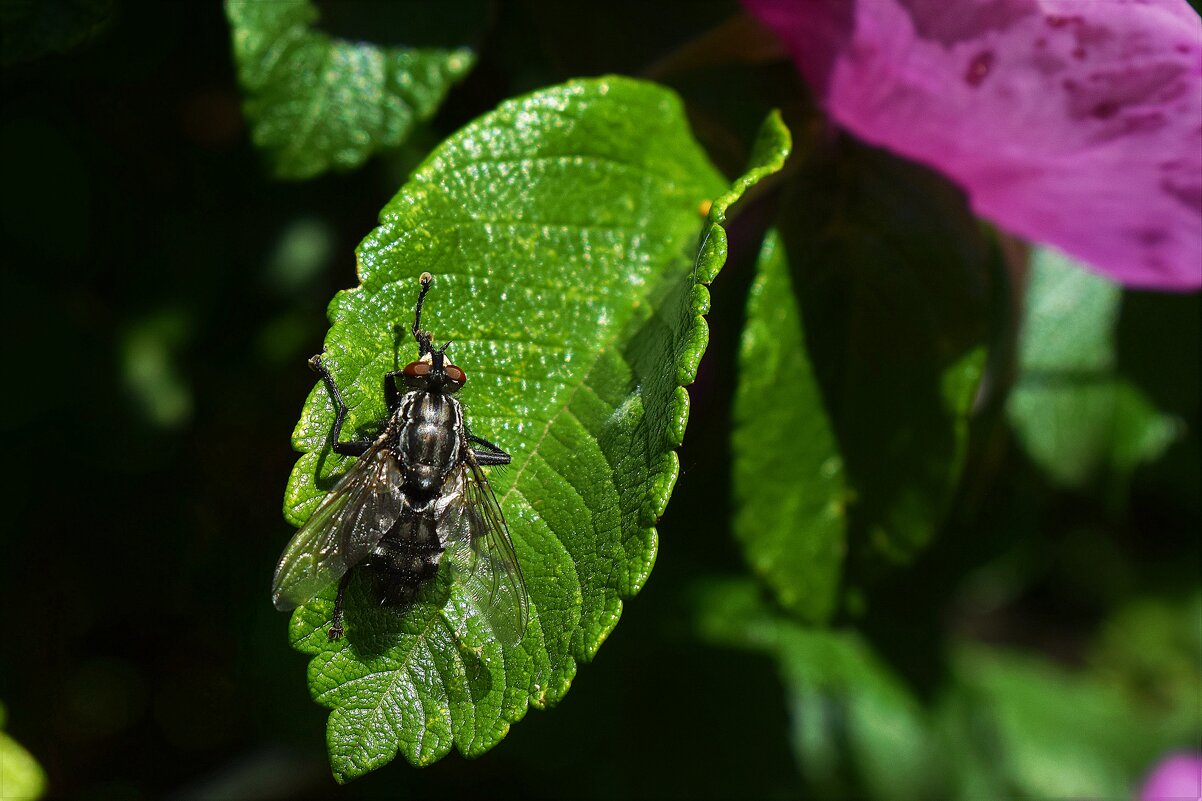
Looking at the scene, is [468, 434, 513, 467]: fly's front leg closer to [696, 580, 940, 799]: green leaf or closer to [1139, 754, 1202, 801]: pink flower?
[696, 580, 940, 799]: green leaf

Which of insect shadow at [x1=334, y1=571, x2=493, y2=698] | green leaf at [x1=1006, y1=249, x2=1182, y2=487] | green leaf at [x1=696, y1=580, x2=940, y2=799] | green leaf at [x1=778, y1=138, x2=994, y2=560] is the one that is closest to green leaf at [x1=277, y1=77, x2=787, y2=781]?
insect shadow at [x1=334, y1=571, x2=493, y2=698]

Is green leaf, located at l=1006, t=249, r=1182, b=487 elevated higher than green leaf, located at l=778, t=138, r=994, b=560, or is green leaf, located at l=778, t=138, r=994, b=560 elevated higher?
green leaf, located at l=778, t=138, r=994, b=560

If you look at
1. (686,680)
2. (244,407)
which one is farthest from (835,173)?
(686,680)

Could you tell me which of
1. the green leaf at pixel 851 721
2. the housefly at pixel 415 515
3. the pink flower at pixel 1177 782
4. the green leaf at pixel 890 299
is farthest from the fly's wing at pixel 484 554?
the pink flower at pixel 1177 782

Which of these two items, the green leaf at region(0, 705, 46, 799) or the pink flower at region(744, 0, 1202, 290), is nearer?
the pink flower at region(744, 0, 1202, 290)

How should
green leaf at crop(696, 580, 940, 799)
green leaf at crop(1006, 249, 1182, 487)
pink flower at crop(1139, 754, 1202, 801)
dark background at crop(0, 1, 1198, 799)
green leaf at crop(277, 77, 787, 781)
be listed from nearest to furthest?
1. green leaf at crop(277, 77, 787, 781)
2. dark background at crop(0, 1, 1198, 799)
3. green leaf at crop(1006, 249, 1182, 487)
4. pink flower at crop(1139, 754, 1202, 801)
5. green leaf at crop(696, 580, 940, 799)

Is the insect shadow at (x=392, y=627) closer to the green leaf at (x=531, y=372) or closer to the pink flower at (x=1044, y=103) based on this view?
the green leaf at (x=531, y=372)
